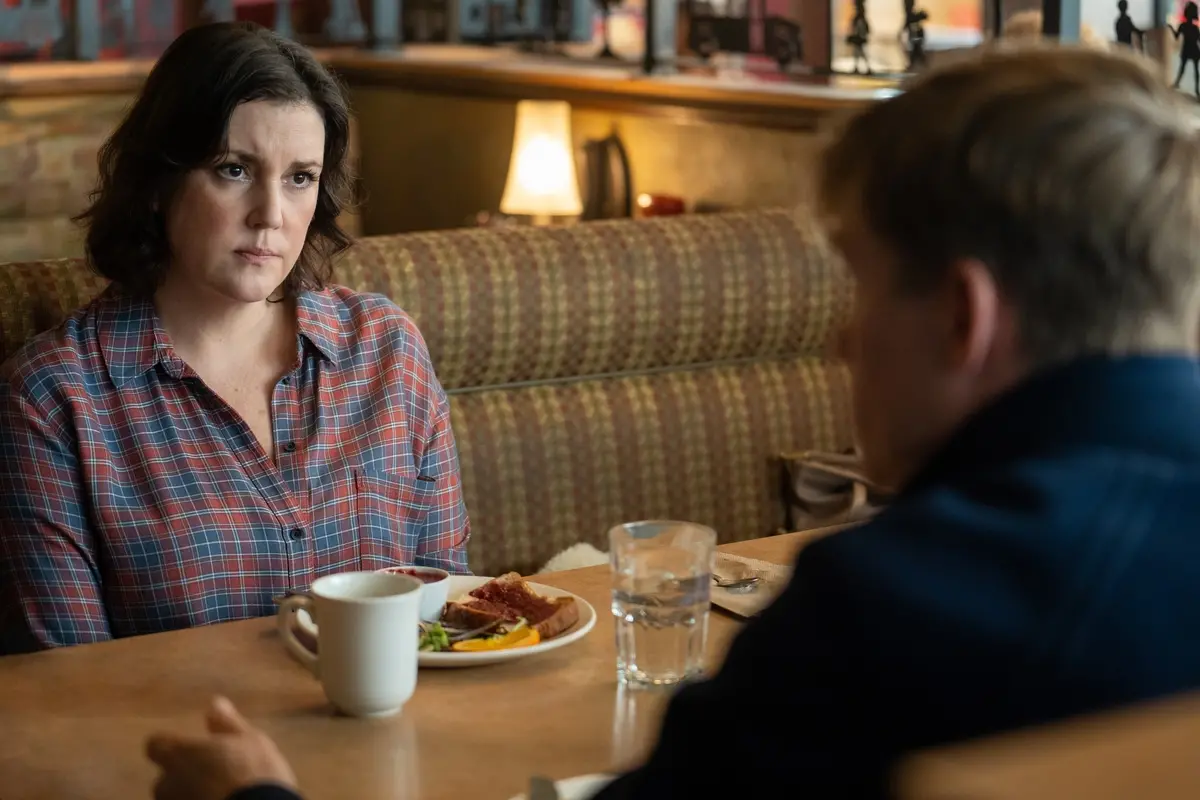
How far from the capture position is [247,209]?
1.76 metres

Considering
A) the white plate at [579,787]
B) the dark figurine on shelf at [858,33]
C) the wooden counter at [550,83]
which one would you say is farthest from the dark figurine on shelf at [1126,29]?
the white plate at [579,787]

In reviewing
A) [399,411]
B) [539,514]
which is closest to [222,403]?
[399,411]

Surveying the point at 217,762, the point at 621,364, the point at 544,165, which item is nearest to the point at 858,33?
the point at 544,165

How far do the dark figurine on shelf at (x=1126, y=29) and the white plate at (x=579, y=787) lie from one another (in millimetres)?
2506

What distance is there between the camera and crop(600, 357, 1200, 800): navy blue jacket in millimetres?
680

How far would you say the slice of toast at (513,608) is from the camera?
1.46m

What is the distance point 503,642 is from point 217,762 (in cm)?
42

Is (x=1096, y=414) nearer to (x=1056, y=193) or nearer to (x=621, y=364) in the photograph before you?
(x=1056, y=193)

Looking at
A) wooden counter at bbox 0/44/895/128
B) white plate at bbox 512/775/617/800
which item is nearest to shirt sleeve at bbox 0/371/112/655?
white plate at bbox 512/775/617/800

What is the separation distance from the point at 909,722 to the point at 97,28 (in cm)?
570

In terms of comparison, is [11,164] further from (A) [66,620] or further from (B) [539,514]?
(A) [66,620]

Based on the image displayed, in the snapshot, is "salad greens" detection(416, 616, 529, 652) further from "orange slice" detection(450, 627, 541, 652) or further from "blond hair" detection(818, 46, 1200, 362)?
"blond hair" detection(818, 46, 1200, 362)

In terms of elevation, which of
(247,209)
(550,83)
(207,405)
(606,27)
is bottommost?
(207,405)

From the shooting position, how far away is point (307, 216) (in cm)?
182
